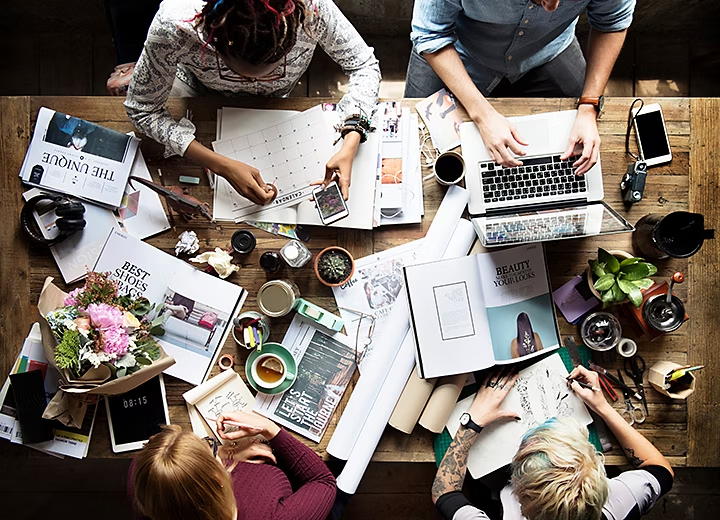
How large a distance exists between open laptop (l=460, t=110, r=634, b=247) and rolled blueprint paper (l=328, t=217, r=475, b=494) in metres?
0.06

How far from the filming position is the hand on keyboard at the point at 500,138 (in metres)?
1.39

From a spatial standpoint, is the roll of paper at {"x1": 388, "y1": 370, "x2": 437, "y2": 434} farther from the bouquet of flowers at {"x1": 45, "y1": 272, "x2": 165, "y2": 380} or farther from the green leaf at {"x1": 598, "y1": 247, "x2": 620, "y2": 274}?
the bouquet of flowers at {"x1": 45, "y1": 272, "x2": 165, "y2": 380}

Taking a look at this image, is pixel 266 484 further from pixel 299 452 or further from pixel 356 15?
pixel 356 15

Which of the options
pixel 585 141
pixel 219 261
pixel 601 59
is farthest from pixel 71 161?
pixel 601 59

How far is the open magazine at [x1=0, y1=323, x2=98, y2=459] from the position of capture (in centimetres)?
141

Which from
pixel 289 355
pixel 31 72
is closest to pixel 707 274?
pixel 289 355

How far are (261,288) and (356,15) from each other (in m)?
1.26

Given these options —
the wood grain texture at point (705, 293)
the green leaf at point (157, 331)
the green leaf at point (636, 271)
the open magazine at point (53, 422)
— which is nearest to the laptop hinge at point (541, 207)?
the green leaf at point (636, 271)

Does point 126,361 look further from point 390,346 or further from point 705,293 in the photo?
point 705,293

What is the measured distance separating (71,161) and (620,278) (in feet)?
4.99

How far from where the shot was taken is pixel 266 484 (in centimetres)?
135

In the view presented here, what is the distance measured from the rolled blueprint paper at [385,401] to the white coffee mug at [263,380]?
0.19 metres

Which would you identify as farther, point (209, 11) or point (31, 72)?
point (31, 72)

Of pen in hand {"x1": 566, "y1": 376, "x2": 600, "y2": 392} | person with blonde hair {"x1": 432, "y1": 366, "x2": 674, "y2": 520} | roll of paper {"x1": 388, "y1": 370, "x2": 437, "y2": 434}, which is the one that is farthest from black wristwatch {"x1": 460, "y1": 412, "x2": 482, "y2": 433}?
pen in hand {"x1": 566, "y1": 376, "x2": 600, "y2": 392}
